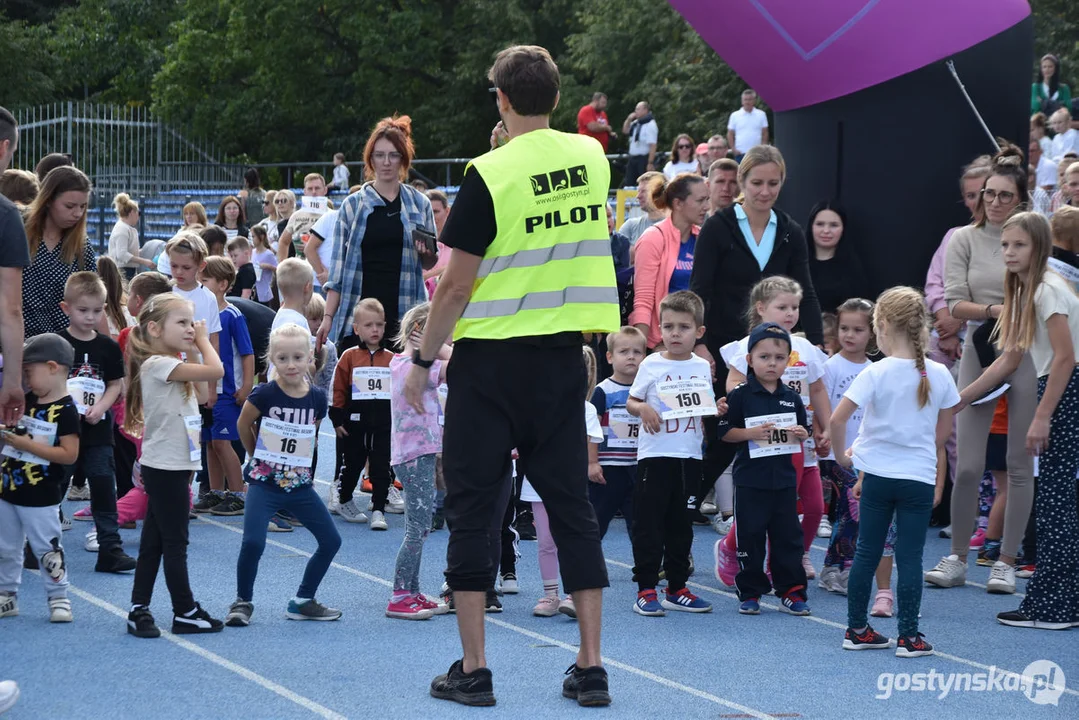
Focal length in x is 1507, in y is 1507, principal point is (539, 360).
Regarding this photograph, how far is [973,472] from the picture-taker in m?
7.82

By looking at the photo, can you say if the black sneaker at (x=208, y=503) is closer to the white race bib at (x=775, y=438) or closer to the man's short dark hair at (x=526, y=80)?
the white race bib at (x=775, y=438)

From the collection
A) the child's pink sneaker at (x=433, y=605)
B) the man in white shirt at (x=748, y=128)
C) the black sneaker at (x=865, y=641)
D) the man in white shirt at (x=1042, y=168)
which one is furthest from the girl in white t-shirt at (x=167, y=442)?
the man in white shirt at (x=748, y=128)

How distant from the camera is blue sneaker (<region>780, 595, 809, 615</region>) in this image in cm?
712

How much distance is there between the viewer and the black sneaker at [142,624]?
6.45 m

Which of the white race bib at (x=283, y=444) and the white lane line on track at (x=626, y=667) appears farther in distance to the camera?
the white race bib at (x=283, y=444)

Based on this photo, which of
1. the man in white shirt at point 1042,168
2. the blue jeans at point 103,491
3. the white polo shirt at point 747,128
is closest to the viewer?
→ the blue jeans at point 103,491

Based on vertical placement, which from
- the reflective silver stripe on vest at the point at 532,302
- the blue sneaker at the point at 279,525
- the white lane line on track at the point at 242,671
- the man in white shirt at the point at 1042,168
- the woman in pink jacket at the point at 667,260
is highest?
the man in white shirt at the point at 1042,168

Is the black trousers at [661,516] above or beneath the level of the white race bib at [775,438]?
beneath

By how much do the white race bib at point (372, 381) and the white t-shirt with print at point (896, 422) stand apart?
3.47 meters

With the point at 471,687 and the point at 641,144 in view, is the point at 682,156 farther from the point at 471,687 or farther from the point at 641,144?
the point at 471,687

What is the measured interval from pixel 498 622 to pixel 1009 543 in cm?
275

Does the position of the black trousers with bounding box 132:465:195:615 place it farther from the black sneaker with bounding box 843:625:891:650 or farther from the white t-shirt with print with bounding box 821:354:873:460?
the white t-shirt with print with bounding box 821:354:873:460

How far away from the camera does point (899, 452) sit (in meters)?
6.36

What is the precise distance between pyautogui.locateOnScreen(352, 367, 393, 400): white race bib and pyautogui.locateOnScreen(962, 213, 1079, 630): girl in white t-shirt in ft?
12.4
